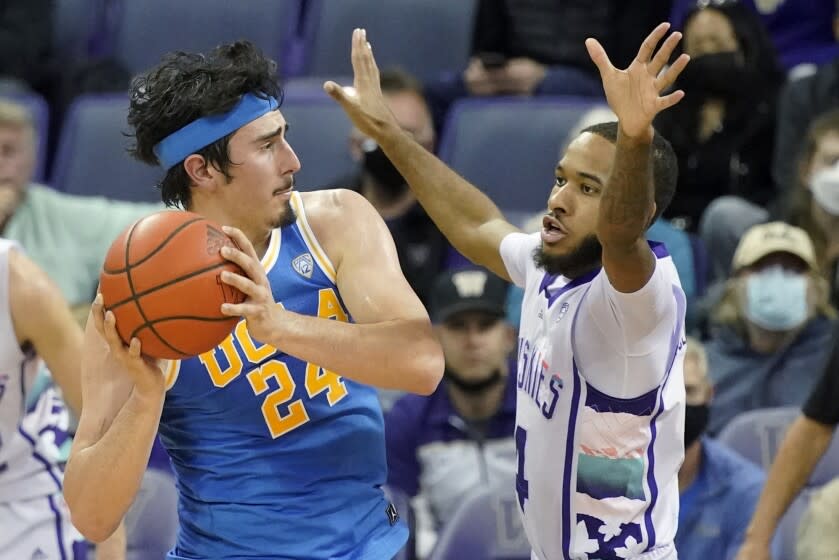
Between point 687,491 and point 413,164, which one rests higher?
point 413,164

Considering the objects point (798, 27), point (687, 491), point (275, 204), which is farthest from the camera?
point (798, 27)

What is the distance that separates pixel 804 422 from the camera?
4410 mm

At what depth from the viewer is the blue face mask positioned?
604 centimetres

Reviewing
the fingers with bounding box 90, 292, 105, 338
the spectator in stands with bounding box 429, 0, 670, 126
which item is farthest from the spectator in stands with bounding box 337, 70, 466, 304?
the fingers with bounding box 90, 292, 105, 338

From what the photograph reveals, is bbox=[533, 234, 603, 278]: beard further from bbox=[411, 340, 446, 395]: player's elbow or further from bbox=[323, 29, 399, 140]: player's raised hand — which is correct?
bbox=[323, 29, 399, 140]: player's raised hand

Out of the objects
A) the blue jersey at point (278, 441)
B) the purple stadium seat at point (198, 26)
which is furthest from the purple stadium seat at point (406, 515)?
A: the purple stadium seat at point (198, 26)

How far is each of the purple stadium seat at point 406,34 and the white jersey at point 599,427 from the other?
4573 millimetres

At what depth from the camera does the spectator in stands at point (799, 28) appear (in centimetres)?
759

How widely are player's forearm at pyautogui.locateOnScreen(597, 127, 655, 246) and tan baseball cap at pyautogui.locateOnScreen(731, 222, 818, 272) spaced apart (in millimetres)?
3097

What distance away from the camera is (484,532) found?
5.21 meters

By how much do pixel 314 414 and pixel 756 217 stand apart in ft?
11.8

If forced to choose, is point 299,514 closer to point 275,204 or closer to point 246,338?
point 246,338

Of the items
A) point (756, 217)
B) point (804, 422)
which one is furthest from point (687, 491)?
point (756, 217)

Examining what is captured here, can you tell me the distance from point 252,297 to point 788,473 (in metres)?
2.04
